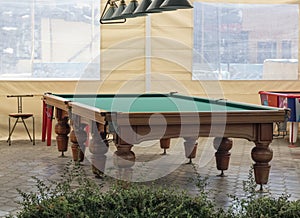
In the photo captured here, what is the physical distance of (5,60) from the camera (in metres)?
8.43

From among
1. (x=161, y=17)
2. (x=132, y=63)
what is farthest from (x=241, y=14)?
(x=132, y=63)

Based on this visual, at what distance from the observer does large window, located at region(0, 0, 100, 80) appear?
842 centimetres

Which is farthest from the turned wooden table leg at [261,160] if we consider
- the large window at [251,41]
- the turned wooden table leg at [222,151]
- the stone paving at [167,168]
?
the large window at [251,41]

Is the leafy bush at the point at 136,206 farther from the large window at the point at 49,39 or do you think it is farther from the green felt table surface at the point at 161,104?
the large window at the point at 49,39

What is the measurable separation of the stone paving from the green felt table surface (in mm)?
611

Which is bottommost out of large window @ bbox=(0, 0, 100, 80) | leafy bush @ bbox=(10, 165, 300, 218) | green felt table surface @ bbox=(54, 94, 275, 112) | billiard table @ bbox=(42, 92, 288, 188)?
leafy bush @ bbox=(10, 165, 300, 218)

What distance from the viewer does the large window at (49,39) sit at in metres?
8.42

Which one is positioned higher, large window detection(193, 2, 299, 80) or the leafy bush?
large window detection(193, 2, 299, 80)

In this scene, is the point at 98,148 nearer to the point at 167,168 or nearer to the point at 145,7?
the point at 167,168

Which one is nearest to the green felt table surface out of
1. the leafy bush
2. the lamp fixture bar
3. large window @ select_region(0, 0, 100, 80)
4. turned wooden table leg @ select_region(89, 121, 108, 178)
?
turned wooden table leg @ select_region(89, 121, 108, 178)

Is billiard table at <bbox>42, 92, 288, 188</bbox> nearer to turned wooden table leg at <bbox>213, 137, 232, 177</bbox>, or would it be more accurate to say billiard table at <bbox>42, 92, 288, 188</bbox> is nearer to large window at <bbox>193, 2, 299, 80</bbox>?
turned wooden table leg at <bbox>213, 137, 232, 177</bbox>

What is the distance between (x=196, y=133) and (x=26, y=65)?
14.7 feet

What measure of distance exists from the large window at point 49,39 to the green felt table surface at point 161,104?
162cm

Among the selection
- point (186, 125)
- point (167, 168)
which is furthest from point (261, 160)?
point (167, 168)
